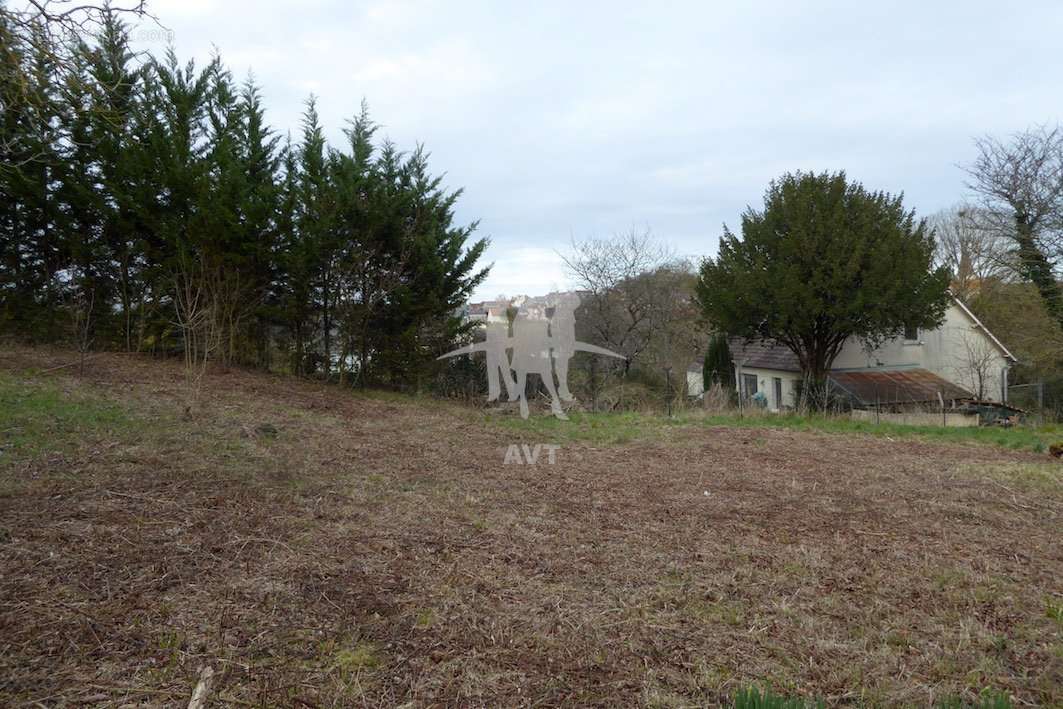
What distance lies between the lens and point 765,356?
2270 centimetres

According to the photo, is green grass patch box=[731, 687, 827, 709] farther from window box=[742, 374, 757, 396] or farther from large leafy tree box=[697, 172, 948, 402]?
window box=[742, 374, 757, 396]

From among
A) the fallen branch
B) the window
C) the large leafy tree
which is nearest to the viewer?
the fallen branch

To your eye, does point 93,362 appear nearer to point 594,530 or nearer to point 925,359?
point 594,530

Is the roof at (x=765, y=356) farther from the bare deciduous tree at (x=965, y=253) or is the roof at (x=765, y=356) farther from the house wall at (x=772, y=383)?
the bare deciduous tree at (x=965, y=253)

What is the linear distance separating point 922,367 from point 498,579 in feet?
69.5

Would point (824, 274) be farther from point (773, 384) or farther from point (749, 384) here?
point (749, 384)

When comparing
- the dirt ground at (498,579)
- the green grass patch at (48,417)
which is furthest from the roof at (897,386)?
the green grass patch at (48,417)

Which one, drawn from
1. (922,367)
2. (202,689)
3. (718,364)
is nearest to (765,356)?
(718,364)

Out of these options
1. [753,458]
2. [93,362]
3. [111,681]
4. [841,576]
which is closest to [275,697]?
[111,681]

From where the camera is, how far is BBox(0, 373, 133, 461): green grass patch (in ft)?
18.9

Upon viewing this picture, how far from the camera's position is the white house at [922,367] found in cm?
1845

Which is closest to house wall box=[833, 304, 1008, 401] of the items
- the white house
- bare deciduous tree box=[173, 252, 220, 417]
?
the white house

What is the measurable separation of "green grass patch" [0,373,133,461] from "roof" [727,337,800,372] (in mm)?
16383

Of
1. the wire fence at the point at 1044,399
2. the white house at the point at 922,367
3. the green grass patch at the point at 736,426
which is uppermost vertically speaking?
the white house at the point at 922,367
